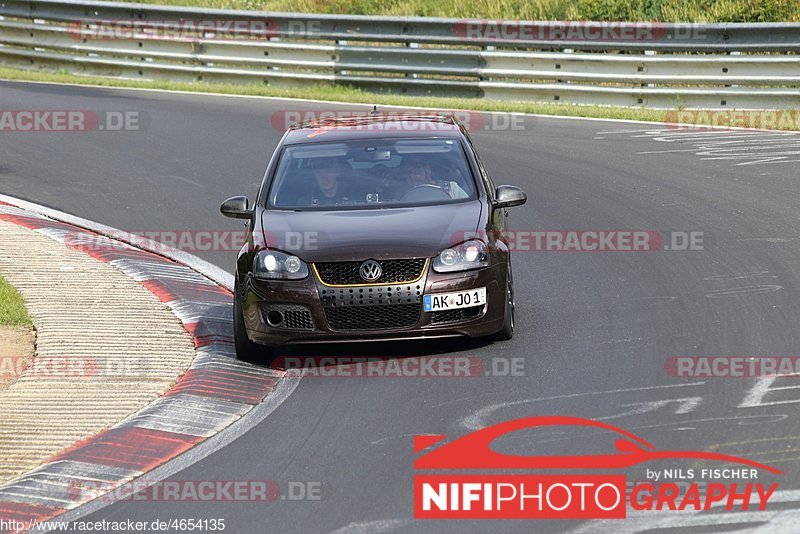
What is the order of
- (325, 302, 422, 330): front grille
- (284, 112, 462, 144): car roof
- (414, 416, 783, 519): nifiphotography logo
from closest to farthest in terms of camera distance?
1. (414, 416, 783, 519): nifiphotography logo
2. (325, 302, 422, 330): front grille
3. (284, 112, 462, 144): car roof

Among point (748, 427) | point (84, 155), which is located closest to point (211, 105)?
point (84, 155)

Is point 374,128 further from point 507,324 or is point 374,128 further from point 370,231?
point 507,324

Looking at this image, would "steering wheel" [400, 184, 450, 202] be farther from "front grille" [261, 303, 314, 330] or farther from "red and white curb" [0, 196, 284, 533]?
"red and white curb" [0, 196, 284, 533]

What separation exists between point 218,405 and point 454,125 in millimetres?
3761

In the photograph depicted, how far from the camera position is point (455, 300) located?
895 cm

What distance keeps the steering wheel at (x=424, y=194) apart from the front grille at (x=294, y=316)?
1.46 meters

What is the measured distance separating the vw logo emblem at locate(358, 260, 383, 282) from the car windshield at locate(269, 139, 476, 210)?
1027mm

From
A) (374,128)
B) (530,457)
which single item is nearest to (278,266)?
(374,128)

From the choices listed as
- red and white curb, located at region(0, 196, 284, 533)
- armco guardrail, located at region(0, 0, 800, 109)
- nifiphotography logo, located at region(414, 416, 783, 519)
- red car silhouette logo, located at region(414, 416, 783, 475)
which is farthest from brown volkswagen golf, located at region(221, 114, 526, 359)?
armco guardrail, located at region(0, 0, 800, 109)

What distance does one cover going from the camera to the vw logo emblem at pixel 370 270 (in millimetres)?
8906

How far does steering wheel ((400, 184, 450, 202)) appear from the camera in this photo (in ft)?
32.7

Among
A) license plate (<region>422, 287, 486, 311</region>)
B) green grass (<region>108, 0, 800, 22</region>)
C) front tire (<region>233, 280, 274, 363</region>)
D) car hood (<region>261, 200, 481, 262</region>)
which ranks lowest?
front tire (<region>233, 280, 274, 363</region>)

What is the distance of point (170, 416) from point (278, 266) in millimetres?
1506

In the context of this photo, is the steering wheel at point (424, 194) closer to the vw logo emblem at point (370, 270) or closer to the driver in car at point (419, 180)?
the driver in car at point (419, 180)
